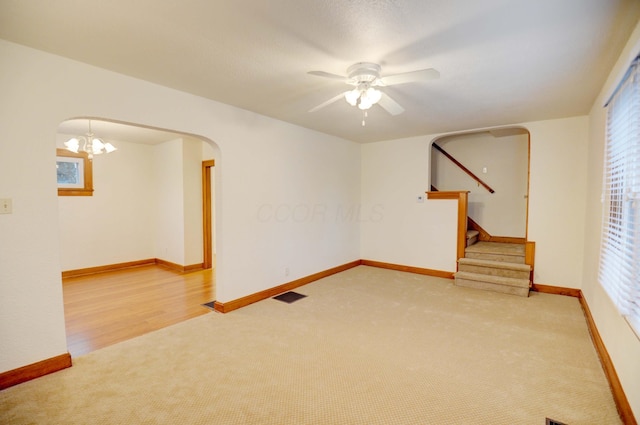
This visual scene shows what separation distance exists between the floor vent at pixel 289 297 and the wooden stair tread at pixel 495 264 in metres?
2.72

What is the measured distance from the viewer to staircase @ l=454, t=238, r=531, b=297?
13.8ft

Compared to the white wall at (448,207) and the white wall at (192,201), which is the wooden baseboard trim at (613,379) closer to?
the white wall at (448,207)

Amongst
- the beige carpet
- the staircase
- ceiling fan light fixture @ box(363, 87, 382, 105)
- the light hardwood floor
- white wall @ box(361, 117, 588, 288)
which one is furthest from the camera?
the staircase

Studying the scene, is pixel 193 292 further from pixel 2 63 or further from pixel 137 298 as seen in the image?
pixel 2 63

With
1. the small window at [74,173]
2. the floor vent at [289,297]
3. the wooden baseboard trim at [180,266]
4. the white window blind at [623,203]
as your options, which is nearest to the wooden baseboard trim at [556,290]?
the white window blind at [623,203]

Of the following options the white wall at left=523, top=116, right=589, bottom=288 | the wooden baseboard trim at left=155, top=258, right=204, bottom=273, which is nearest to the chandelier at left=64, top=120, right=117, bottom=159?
the wooden baseboard trim at left=155, top=258, right=204, bottom=273

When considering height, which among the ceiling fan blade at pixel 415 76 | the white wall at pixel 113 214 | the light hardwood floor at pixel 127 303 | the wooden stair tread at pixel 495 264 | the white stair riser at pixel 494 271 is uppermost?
the ceiling fan blade at pixel 415 76

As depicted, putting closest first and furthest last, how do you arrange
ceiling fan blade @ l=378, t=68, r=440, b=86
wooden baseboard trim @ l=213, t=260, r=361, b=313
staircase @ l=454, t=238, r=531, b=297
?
ceiling fan blade @ l=378, t=68, r=440, b=86 → wooden baseboard trim @ l=213, t=260, r=361, b=313 → staircase @ l=454, t=238, r=531, b=297

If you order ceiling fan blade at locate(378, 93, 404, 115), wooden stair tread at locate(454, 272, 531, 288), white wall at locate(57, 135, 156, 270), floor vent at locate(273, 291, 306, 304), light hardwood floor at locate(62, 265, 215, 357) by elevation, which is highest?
ceiling fan blade at locate(378, 93, 404, 115)

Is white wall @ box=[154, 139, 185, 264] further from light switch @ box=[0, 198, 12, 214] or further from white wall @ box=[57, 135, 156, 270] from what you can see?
light switch @ box=[0, 198, 12, 214]

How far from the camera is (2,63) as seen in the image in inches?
81.4

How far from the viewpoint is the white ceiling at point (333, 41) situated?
1717 mm

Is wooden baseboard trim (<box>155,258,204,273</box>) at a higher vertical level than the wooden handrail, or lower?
lower

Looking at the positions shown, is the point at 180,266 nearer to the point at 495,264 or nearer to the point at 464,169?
the point at 495,264
